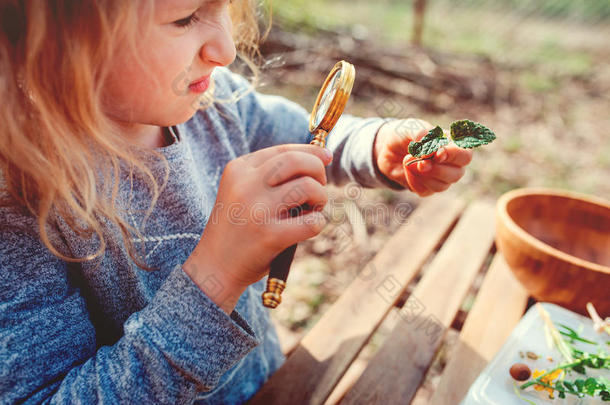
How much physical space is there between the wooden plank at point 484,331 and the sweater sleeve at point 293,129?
35 cm

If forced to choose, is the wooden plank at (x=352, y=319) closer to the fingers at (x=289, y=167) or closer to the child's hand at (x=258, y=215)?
the child's hand at (x=258, y=215)

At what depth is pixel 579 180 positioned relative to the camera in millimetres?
2969

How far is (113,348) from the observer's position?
0.69m

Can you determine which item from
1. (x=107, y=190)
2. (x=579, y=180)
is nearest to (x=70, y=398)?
(x=107, y=190)

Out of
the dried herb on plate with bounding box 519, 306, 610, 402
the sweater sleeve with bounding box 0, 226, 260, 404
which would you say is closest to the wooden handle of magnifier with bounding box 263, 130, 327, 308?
the sweater sleeve with bounding box 0, 226, 260, 404

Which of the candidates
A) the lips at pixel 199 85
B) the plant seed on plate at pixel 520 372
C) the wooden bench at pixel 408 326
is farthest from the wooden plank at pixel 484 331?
the lips at pixel 199 85

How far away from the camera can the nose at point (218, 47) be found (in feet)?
2.27

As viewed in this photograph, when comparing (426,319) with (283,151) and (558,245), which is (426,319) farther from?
(283,151)

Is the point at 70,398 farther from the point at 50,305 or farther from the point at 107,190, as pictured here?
the point at 107,190

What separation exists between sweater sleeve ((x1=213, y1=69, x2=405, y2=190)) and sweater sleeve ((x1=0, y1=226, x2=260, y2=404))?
21.7 inches

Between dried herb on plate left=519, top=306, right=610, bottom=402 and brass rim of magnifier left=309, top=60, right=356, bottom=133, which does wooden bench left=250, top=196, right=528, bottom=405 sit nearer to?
dried herb on plate left=519, top=306, right=610, bottom=402

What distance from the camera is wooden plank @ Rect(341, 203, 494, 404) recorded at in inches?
33.2

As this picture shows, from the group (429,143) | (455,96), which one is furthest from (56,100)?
(455,96)

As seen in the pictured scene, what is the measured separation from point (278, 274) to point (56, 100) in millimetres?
409
